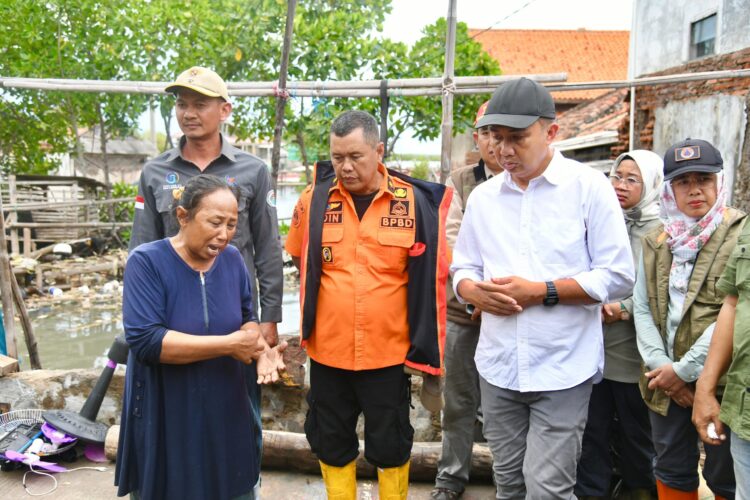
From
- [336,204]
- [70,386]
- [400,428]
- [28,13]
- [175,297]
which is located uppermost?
[28,13]

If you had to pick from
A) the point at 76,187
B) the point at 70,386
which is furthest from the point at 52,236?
the point at 70,386

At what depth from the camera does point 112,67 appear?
13852mm

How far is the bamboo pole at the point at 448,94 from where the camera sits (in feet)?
11.6

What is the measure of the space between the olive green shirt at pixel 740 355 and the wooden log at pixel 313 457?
4.74ft

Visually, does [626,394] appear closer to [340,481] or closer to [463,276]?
[463,276]

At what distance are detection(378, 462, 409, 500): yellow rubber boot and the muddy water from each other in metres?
5.10

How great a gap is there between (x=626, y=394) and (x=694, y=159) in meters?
1.10

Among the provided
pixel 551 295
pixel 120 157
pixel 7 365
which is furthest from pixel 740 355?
pixel 120 157

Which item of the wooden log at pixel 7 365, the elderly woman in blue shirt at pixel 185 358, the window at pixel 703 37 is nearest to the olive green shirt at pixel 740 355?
the elderly woman in blue shirt at pixel 185 358

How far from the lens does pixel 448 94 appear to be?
365cm

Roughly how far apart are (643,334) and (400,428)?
1101 mm

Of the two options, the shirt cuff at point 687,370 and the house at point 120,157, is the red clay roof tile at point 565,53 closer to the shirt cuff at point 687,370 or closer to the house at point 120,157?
the house at point 120,157

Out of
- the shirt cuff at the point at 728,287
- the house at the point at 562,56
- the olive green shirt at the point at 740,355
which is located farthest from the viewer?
the house at the point at 562,56

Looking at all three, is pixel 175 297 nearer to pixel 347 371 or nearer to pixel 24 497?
pixel 347 371
